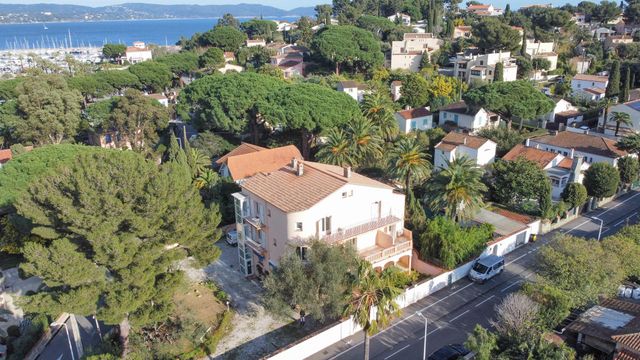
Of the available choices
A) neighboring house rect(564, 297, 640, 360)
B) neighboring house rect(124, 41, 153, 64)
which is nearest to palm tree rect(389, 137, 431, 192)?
neighboring house rect(564, 297, 640, 360)

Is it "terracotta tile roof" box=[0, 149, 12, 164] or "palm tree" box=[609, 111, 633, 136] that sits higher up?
"palm tree" box=[609, 111, 633, 136]

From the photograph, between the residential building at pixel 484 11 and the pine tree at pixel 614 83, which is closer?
the pine tree at pixel 614 83

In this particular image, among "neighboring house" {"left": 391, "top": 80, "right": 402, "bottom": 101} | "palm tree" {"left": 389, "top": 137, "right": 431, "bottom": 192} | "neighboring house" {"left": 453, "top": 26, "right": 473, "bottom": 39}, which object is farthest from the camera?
"neighboring house" {"left": 453, "top": 26, "right": 473, "bottom": 39}

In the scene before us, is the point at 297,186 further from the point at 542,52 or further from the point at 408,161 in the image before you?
the point at 542,52

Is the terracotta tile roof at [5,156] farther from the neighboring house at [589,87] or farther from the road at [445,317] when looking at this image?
the neighboring house at [589,87]

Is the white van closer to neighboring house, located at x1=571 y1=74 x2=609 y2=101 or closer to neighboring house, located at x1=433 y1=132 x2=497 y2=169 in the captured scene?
neighboring house, located at x1=433 y1=132 x2=497 y2=169

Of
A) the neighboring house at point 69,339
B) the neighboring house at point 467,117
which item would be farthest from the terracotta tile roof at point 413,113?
the neighboring house at point 69,339

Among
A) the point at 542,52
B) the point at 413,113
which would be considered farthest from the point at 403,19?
the point at 413,113
